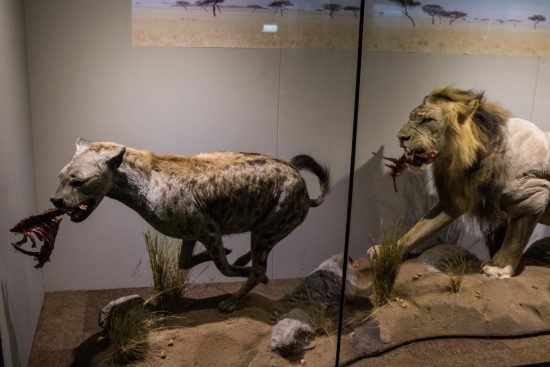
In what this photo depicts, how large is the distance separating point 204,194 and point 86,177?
1.25 ft

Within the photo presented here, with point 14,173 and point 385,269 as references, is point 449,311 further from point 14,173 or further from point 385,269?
point 14,173

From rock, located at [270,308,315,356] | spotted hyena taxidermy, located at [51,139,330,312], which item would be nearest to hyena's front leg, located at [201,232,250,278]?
spotted hyena taxidermy, located at [51,139,330,312]

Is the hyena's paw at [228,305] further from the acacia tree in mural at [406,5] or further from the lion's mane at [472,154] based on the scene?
the acacia tree in mural at [406,5]

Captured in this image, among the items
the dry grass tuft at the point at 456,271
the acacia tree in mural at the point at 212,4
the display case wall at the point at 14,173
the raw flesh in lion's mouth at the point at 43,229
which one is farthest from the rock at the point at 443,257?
the display case wall at the point at 14,173

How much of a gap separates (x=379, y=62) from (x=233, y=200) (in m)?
0.91

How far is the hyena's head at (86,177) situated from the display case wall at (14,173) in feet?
0.55

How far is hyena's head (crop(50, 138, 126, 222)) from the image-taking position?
159cm

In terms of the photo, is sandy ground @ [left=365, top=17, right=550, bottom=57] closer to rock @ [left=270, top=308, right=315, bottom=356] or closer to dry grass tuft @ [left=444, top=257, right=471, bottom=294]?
dry grass tuft @ [left=444, top=257, right=471, bottom=294]

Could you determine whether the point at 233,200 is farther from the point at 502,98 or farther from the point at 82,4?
the point at 502,98

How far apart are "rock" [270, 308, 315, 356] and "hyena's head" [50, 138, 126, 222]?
0.79 m

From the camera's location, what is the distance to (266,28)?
1.85 m

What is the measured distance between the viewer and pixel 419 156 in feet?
7.55

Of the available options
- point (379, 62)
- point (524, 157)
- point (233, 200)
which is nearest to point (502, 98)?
point (524, 157)

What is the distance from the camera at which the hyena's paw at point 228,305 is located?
195cm
